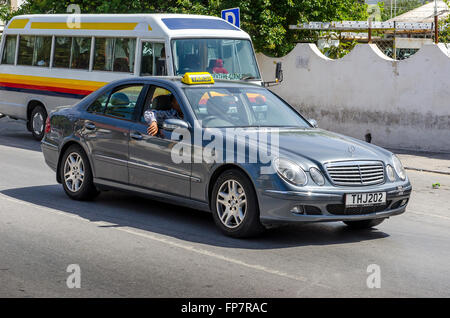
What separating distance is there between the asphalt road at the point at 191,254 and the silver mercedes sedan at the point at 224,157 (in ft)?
0.98

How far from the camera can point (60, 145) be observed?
10.1 meters

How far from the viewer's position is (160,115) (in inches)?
351

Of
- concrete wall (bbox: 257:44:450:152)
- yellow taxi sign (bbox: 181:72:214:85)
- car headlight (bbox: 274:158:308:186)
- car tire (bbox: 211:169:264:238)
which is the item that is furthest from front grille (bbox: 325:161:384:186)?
concrete wall (bbox: 257:44:450:152)

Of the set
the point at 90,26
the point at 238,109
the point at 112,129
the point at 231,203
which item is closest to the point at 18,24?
the point at 90,26

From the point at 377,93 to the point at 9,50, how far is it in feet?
28.6

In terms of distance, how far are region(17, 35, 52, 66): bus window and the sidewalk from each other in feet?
26.1

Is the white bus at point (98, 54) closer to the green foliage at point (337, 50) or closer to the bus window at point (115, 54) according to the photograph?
the bus window at point (115, 54)

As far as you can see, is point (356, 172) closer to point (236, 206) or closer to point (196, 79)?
point (236, 206)

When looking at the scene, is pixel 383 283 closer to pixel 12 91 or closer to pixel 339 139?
pixel 339 139

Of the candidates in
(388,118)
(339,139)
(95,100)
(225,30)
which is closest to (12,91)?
(225,30)

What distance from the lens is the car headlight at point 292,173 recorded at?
7.46m

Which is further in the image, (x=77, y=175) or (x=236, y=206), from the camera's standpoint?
(x=77, y=175)

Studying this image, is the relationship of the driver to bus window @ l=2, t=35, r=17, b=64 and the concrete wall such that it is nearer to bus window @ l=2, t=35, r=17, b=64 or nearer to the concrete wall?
the concrete wall

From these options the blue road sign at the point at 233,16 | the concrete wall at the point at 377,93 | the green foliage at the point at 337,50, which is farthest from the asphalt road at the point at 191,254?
the green foliage at the point at 337,50
